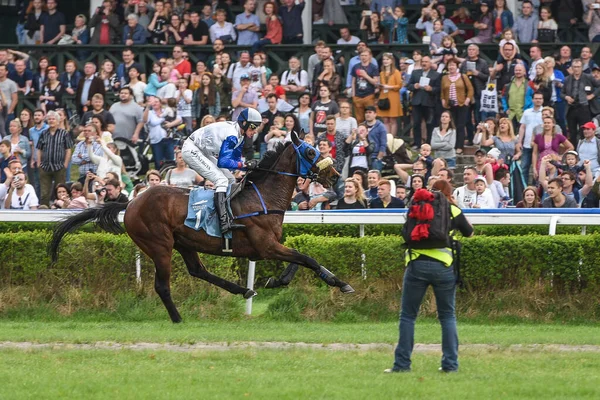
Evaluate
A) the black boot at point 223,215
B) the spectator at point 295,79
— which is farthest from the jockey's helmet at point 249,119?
the spectator at point 295,79

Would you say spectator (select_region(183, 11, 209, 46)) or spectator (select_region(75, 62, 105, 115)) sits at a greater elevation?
spectator (select_region(183, 11, 209, 46))

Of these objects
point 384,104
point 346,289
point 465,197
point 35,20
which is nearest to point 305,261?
point 346,289

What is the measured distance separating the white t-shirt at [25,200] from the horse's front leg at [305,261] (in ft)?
20.4

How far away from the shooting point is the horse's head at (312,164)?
1298 cm

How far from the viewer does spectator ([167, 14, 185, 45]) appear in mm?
23609

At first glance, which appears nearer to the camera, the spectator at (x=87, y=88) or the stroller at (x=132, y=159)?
the stroller at (x=132, y=159)

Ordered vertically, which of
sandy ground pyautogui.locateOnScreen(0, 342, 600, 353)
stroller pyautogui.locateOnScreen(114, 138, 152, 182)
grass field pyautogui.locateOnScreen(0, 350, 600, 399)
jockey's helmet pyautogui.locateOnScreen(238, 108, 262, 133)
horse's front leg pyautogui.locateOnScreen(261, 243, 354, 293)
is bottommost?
sandy ground pyautogui.locateOnScreen(0, 342, 600, 353)

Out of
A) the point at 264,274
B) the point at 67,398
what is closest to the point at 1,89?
the point at 264,274

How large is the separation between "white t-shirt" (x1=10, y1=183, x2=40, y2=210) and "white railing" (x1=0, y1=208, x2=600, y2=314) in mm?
2957

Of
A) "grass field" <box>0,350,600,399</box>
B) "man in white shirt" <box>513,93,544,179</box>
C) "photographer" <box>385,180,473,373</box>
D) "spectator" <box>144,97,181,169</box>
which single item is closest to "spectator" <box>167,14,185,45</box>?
"spectator" <box>144,97,181,169</box>

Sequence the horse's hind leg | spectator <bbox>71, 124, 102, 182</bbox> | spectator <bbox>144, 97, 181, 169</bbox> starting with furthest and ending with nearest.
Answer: spectator <bbox>144, 97, 181, 169</bbox> → spectator <bbox>71, 124, 102, 182</bbox> → the horse's hind leg

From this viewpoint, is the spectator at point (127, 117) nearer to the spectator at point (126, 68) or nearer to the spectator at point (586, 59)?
the spectator at point (126, 68)

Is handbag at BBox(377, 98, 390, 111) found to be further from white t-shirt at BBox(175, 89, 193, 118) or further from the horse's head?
the horse's head

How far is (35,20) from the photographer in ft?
83.3
